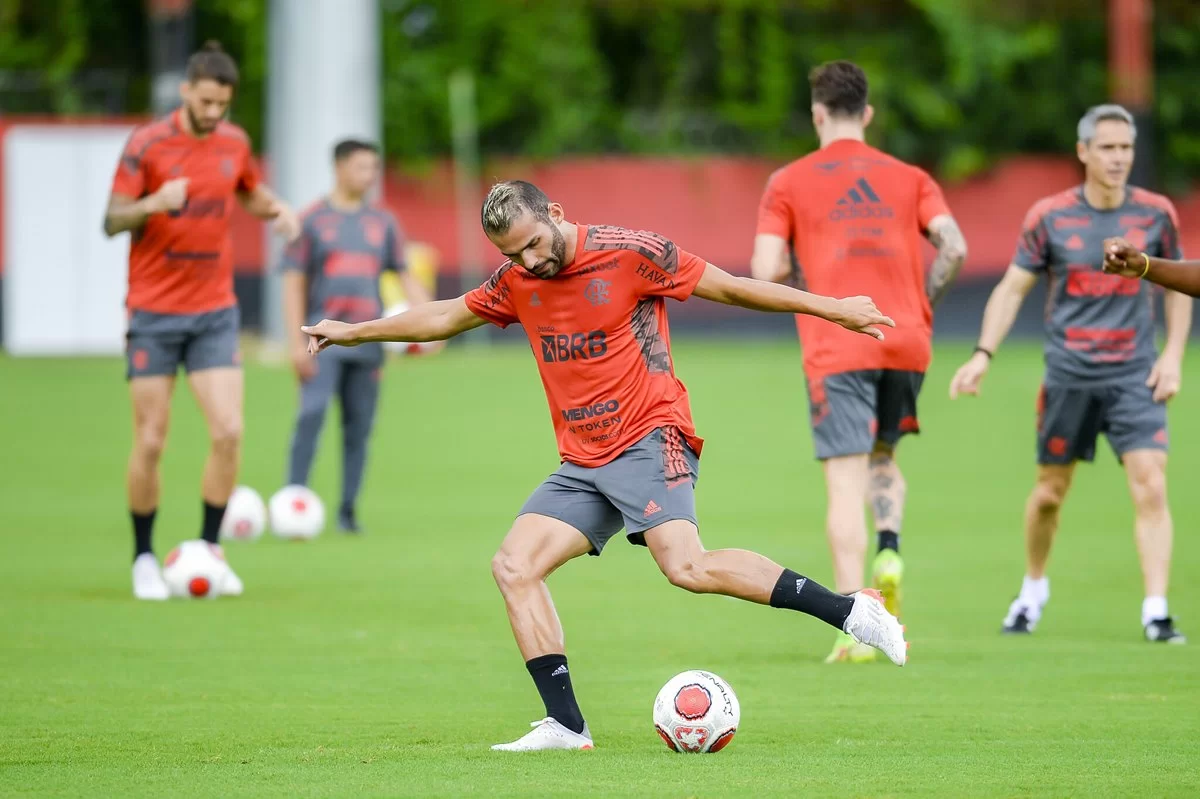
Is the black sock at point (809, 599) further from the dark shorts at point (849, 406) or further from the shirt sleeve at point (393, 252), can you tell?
the shirt sleeve at point (393, 252)

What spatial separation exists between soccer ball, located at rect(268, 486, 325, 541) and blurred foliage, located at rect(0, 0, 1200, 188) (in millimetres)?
25469

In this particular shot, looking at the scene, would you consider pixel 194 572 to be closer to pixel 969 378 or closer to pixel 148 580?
pixel 148 580

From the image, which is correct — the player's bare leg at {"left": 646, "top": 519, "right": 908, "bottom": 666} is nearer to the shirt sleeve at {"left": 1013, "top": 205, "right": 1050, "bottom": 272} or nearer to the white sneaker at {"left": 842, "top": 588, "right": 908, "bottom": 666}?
the white sneaker at {"left": 842, "top": 588, "right": 908, "bottom": 666}

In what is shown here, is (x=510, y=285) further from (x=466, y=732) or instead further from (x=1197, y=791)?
(x=1197, y=791)

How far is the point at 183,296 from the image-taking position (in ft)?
30.8

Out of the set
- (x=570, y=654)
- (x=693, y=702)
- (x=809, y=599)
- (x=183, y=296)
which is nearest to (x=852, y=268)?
(x=570, y=654)

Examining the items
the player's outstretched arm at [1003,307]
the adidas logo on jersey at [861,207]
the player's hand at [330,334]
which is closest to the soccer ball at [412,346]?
the player's hand at [330,334]

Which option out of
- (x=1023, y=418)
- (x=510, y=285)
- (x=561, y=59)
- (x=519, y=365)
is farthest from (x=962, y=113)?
(x=510, y=285)

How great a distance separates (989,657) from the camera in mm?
7746

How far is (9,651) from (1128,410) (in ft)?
17.0

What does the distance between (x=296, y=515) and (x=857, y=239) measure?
518cm

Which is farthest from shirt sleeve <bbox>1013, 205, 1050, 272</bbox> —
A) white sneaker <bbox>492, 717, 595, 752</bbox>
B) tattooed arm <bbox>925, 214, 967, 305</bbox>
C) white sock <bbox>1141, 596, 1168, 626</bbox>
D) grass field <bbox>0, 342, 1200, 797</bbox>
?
white sneaker <bbox>492, 717, 595, 752</bbox>

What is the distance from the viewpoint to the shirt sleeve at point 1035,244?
8477 mm

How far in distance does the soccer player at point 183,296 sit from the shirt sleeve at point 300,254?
269 cm
